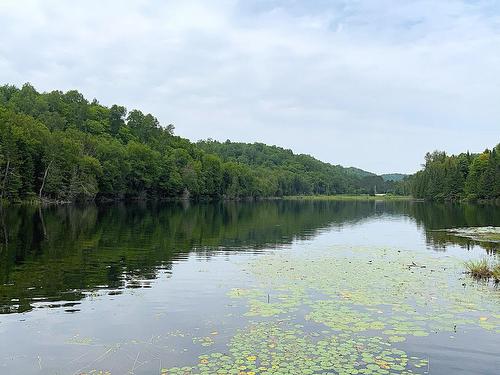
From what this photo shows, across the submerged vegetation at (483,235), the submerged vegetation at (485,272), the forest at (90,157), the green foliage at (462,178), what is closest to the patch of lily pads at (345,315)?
the submerged vegetation at (485,272)

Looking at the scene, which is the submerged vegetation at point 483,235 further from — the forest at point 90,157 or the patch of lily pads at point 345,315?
the forest at point 90,157

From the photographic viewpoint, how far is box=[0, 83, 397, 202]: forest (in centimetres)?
8962

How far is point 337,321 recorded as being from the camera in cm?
1487

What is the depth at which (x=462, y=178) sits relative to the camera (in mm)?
163500

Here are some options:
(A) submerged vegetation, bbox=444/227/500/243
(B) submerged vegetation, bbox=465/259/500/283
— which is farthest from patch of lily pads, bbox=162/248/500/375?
(A) submerged vegetation, bbox=444/227/500/243

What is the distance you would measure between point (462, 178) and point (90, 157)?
12080 centimetres

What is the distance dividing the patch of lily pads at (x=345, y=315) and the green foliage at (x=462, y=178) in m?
129

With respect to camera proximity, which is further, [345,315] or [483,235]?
[483,235]

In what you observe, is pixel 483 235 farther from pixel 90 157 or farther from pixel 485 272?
pixel 90 157

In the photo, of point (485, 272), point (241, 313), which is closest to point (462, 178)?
point (485, 272)

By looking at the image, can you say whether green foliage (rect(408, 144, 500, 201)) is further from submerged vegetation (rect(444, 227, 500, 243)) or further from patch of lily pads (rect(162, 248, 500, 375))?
patch of lily pads (rect(162, 248, 500, 375))

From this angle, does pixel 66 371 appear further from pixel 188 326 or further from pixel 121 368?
pixel 188 326

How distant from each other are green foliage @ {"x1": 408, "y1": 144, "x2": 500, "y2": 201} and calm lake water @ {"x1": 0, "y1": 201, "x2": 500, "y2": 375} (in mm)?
123023

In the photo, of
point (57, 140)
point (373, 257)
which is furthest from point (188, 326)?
point (57, 140)
